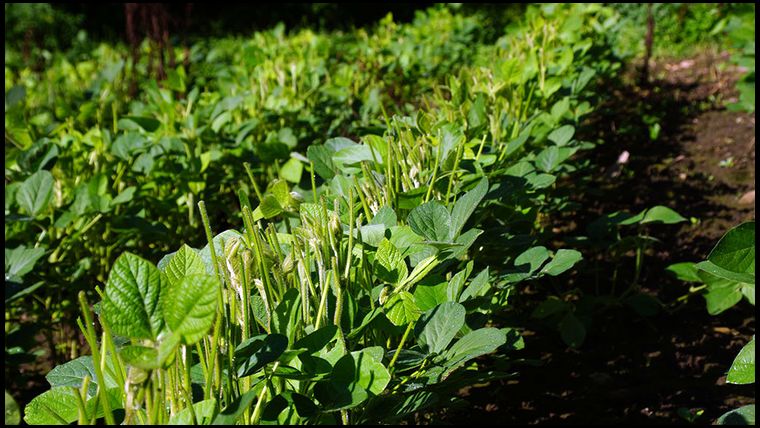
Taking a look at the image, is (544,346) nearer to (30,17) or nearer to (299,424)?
A: (299,424)

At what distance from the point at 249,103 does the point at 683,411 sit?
6.30 feet

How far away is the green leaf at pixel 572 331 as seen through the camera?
7.07 ft

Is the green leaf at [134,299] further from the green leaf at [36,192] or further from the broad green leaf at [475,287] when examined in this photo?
the green leaf at [36,192]

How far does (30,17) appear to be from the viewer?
457 inches

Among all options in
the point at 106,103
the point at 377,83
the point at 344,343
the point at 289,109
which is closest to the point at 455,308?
the point at 344,343

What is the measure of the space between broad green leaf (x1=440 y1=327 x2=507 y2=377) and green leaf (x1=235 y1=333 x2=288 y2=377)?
0.27 meters

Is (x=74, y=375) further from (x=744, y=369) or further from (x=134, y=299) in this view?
(x=744, y=369)

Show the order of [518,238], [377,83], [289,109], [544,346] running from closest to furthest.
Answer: [518,238]
[544,346]
[289,109]
[377,83]

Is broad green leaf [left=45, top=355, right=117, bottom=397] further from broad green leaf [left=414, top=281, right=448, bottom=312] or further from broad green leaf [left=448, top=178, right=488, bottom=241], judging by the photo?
broad green leaf [left=448, top=178, right=488, bottom=241]

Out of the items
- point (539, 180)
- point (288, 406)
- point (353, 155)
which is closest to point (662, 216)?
point (539, 180)

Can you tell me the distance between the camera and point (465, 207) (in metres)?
1.23

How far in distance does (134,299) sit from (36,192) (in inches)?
51.4

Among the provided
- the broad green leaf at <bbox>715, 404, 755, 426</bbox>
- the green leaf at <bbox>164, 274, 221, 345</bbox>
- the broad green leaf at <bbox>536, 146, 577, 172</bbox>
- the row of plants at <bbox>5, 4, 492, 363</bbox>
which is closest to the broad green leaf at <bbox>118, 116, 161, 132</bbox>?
the row of plants at <bbox>5, 4, 492, 363</bbox>

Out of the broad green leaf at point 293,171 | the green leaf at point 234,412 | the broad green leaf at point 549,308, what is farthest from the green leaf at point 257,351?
the broad green leaf at point 549,308
